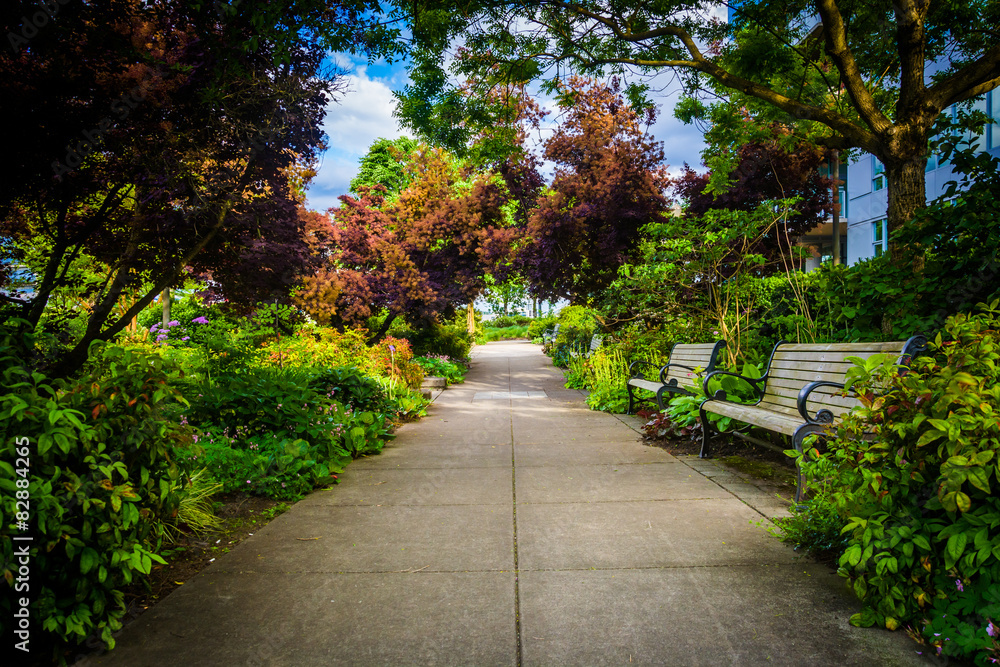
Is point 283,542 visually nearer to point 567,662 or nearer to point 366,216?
point 567,662

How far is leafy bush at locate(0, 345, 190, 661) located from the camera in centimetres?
192

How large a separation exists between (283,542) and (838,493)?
2.96m

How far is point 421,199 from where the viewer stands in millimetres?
13383

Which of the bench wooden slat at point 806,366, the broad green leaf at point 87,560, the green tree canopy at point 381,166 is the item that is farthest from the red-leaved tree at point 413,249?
the green tree canopy at point 381,166

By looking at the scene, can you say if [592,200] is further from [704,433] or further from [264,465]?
[264,465]

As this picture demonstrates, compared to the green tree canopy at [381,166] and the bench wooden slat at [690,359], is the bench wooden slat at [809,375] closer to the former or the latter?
the bench wooden slat at [690,359]

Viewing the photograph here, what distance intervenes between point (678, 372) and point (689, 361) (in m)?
0.20

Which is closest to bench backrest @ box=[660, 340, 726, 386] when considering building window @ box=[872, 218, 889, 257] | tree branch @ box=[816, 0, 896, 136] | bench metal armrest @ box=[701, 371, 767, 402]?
bench metal armrest @ box=[701, 371, 767, 402]

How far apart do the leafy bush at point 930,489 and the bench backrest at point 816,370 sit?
114 centimetres

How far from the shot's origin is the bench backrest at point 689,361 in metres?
6.07

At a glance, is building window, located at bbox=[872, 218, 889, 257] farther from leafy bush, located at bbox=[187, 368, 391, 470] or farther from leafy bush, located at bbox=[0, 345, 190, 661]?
leafy bush, located at bbox=[0, 345, 190, 661]

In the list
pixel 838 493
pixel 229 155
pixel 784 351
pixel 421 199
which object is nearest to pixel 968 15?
pixel 784 351

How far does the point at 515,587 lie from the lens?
271cm

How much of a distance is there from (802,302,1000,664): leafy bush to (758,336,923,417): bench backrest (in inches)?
44.7
